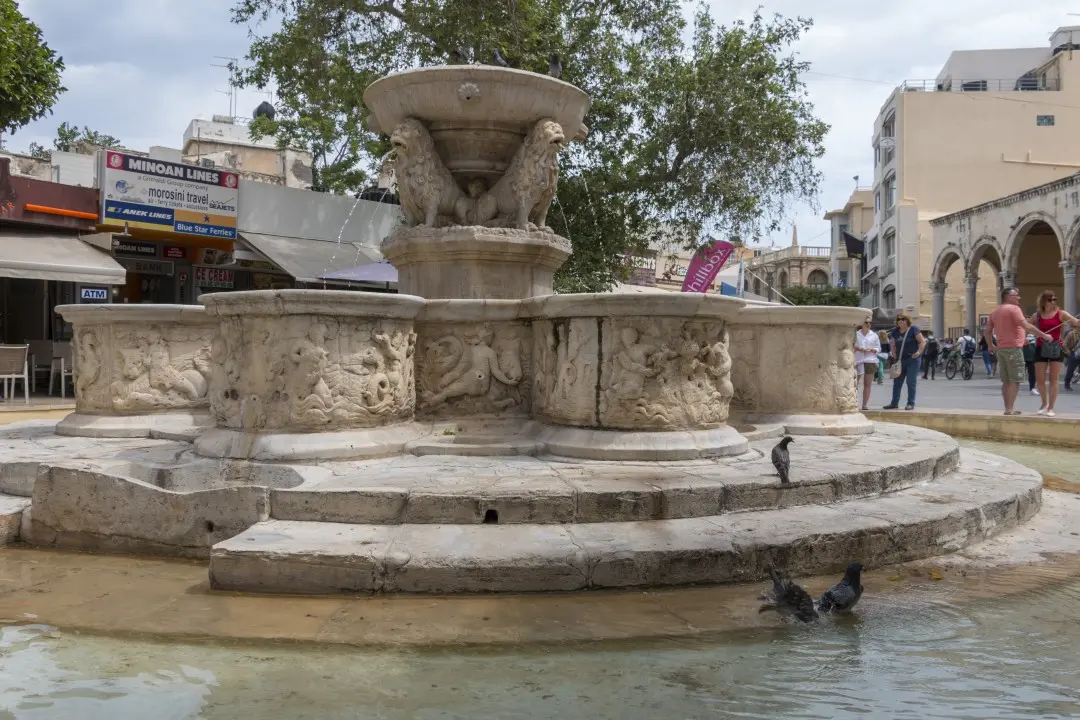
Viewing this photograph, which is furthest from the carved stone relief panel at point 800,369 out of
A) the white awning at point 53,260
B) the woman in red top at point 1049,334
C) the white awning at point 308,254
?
the white awning at point 53,260

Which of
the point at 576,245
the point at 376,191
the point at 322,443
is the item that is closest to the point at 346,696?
the point at 322,443

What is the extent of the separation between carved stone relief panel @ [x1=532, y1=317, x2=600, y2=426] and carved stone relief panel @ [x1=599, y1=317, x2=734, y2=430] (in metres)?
0.07

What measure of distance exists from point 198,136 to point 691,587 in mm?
34929

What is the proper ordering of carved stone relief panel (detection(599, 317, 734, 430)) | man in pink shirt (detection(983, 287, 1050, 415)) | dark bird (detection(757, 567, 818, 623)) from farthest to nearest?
man in pink shirt (detection(983, 287, 1050, 415)) < carved stone relief panel (detection(599, 317, 734, 430)) < dark bird (detection(757, 567, 818, 623))

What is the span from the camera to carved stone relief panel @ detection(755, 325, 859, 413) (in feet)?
21.4

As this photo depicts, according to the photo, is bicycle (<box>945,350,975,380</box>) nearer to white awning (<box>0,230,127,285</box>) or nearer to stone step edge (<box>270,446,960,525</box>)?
white awning (<box>0,230,127,285</box>)

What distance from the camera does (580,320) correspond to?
16.4 ft

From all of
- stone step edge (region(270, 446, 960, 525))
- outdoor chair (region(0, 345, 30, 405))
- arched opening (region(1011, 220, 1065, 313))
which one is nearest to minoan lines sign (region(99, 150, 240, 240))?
outdoor chair (region(0, 345, 30, 405))

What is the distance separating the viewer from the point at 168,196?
15602 millimetres

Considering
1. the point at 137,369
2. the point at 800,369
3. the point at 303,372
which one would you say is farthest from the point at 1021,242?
the point at 303,372

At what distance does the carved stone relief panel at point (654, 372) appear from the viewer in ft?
15.8

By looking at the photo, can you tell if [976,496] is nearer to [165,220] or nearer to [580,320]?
[580,320]

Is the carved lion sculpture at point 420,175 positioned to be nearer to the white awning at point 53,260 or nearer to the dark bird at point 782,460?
the dark bird at point 782,460

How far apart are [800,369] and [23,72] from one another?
12.6m
